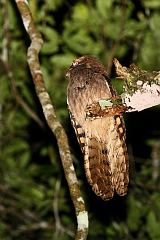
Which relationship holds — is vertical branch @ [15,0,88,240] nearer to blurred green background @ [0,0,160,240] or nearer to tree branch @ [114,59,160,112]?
tree branch @ [114,59,160,112]

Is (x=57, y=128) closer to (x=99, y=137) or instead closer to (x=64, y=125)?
(x=99, y=137)

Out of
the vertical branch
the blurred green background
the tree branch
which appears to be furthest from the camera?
the blurred green background

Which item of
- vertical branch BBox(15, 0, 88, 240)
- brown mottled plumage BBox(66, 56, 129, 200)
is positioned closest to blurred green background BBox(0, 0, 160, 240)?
vertical branch BBox(15, 0, 88, 240)

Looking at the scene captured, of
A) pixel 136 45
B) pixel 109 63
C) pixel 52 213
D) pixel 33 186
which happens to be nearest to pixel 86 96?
pixel 109 63

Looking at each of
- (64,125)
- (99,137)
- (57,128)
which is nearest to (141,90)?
(99,137)

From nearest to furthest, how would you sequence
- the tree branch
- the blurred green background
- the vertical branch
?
the tree branch, the vertical branch, the blurred green background

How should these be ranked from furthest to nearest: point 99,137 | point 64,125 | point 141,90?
1. point 64,125
2. point 99,137
3. point 141,90
